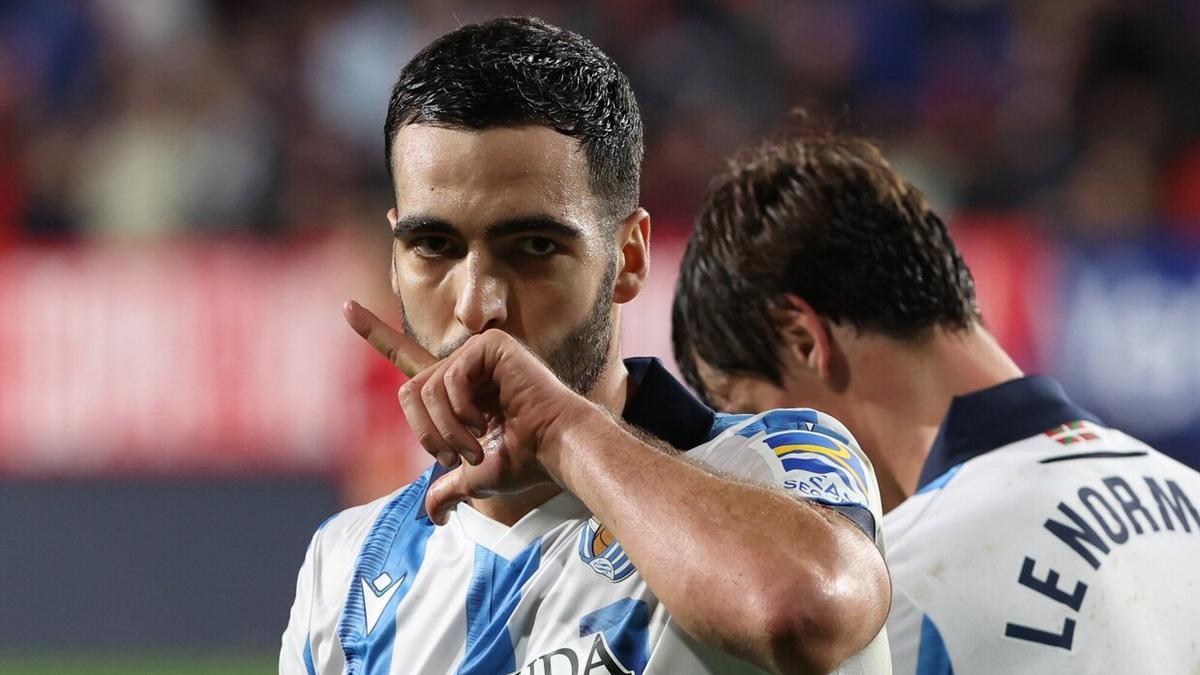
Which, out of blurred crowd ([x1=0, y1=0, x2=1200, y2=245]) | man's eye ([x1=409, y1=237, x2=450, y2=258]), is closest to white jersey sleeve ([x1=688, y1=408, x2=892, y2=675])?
man's eye ([x1=409, y1=237, x2=450, y2=258])

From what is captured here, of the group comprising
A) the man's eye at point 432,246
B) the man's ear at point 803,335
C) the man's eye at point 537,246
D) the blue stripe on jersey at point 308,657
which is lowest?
the blue stripe on jersey at point 308,657

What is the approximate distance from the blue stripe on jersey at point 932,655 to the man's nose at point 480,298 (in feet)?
3.24

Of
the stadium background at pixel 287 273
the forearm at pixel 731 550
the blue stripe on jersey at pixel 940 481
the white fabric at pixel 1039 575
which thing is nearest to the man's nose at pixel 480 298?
the forearm at pixel 731 550

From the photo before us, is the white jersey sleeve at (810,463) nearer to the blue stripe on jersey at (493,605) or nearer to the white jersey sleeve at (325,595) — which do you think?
the blue stripe on jersey at (493,605)

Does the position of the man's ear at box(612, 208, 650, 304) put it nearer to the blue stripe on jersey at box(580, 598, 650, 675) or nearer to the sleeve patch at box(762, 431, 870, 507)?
the sleeve patch at box(762, 431, 870, 507)

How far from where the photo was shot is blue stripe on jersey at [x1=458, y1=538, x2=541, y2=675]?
2395 mm

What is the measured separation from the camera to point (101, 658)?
27.9 ft

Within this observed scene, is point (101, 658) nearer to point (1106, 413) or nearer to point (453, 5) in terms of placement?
point (453, 5)

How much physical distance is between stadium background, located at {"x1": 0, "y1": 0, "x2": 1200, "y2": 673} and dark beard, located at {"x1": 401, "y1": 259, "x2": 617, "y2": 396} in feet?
19.1

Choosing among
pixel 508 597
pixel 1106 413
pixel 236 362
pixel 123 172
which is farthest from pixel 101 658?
pixel 508 597

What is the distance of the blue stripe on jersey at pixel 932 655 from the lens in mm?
2791

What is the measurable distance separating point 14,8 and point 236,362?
300cm

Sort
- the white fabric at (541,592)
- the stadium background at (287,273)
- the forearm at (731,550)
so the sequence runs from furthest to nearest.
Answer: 1. the stadium background at (287,273)
2. the white fabric at (541,592)
3. the forearm at (731,550)

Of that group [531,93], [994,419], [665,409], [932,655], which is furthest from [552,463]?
[994,419]
